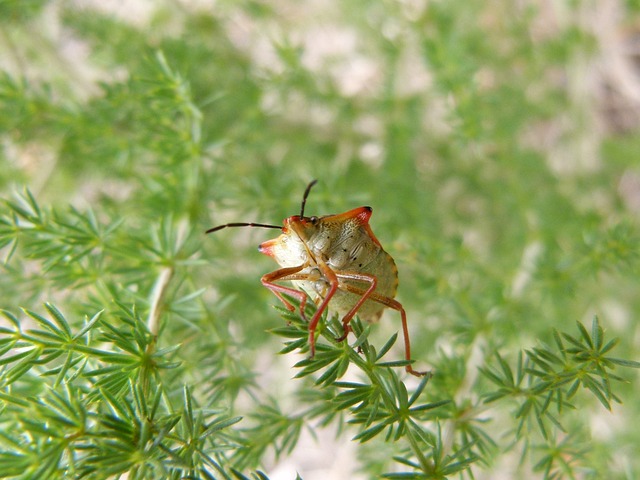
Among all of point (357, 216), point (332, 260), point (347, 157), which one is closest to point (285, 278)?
point (332, 260)

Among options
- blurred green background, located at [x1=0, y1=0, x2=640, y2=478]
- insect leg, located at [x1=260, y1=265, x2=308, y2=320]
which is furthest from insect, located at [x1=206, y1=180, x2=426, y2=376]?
blurred green background, located at [x1=0, y1=0, x2=640, y2=478]

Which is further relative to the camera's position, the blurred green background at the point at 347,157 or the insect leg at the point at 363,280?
the blurred green background at the point at 347,157

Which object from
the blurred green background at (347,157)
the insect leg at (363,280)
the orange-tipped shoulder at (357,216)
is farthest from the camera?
the blurred green background at (347,157)

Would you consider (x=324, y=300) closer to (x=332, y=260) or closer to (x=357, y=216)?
(x=332, y=260)

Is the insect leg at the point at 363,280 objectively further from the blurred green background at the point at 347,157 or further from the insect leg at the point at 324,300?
the blurred green background at the point at 347,157

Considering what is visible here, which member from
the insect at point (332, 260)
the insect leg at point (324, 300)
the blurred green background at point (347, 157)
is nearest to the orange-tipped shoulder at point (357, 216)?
the insect at point (332, 260)

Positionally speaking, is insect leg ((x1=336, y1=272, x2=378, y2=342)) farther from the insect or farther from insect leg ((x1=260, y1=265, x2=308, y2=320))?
insect leg ((x1=260, y1=265, x2=308, y2=320))
